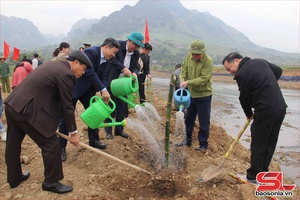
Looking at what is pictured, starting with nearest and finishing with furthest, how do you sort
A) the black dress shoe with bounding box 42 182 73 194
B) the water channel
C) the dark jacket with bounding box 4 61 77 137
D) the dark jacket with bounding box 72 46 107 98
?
the dark jacket with bounding box 4 61 77 137
the black dress shoe with bounding box 42 182 73 194
the dark jacket with bounding box 72 46 107 98
the water channel

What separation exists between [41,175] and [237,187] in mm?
2591

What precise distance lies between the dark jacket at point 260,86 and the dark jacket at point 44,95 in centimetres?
204

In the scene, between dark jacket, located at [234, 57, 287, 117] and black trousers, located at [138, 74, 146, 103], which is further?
black trousers, located at [138, 74, 146, 103]

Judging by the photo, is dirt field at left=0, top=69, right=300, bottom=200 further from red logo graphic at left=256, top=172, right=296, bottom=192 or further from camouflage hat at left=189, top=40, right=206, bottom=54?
camouflage hat at left=189, top=40, right=206, bottom=54

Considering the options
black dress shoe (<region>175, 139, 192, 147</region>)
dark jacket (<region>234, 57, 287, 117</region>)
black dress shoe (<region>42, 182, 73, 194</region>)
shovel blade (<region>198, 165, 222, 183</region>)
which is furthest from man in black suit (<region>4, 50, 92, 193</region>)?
black dress shoe (<region>175, 139, 192, 147</region>)

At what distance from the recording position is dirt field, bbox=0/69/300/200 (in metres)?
3.07

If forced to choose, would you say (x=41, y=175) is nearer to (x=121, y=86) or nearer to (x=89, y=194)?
(x=89, y=194)

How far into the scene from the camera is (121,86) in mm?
3605

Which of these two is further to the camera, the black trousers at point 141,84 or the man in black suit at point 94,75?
the black trousers at point 141,84

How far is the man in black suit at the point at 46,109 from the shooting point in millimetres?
2646

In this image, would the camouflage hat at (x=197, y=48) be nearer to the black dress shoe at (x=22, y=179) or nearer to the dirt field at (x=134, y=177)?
the dirt field at (x=134, y=177)

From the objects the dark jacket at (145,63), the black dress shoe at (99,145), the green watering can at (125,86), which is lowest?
the black dress shoe at (99,145)

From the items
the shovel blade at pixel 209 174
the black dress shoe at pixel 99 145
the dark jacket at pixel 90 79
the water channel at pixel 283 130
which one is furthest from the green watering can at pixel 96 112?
the water channel at pixel 283 130

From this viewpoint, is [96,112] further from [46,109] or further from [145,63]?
[145,63]
